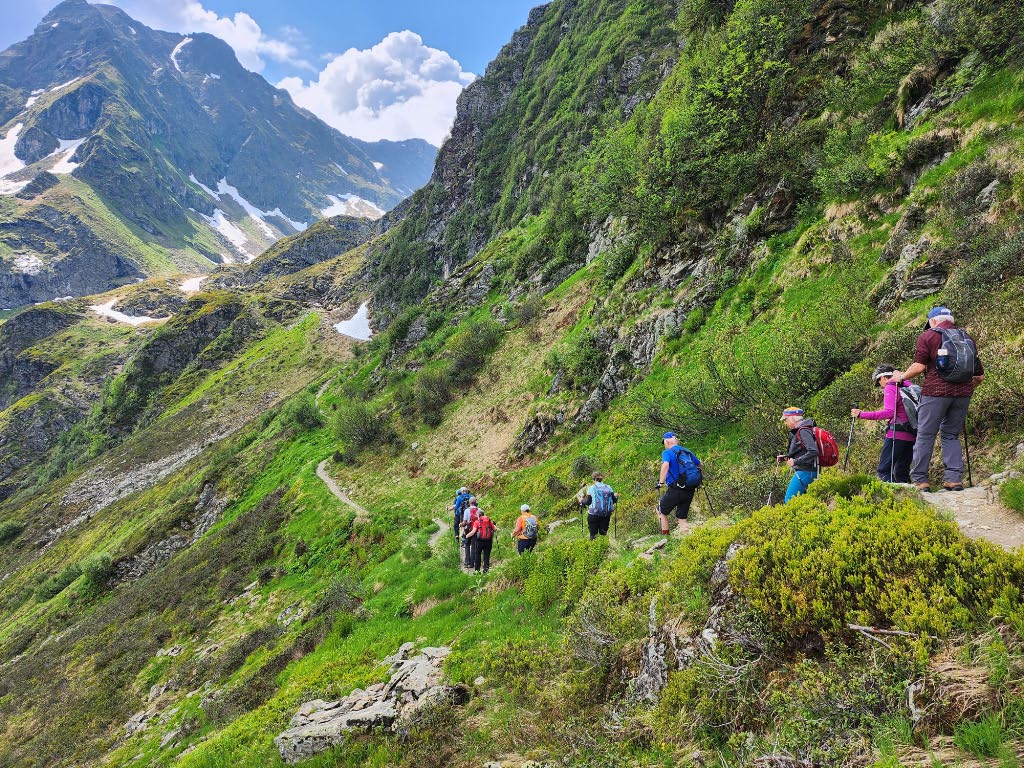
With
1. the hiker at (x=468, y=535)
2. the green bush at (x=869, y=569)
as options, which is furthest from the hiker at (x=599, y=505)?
the green bush at (x=869, y=569)

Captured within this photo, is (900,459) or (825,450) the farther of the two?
(825,450)

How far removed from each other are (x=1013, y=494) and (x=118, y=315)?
758 ft

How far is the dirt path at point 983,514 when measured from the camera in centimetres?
445

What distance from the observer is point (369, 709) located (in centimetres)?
754

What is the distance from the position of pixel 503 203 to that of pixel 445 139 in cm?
4805

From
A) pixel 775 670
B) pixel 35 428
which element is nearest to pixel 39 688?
pixel 775 670

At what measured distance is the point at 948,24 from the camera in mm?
13805

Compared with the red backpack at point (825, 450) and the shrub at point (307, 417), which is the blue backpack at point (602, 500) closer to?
the red backpack at point (825, 450)

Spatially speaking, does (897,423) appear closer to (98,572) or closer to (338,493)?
(338,493)

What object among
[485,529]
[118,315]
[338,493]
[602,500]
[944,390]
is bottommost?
[338,493]

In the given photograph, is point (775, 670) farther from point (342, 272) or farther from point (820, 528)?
point (342, 272)

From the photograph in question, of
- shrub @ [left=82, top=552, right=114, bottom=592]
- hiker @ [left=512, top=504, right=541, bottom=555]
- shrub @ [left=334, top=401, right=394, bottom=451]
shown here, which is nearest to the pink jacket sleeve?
hiker @ [left=512, top=504, right=541, bottom=555]

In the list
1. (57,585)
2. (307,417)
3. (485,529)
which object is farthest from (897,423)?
(57,585)

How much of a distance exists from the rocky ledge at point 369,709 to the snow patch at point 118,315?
205 m
